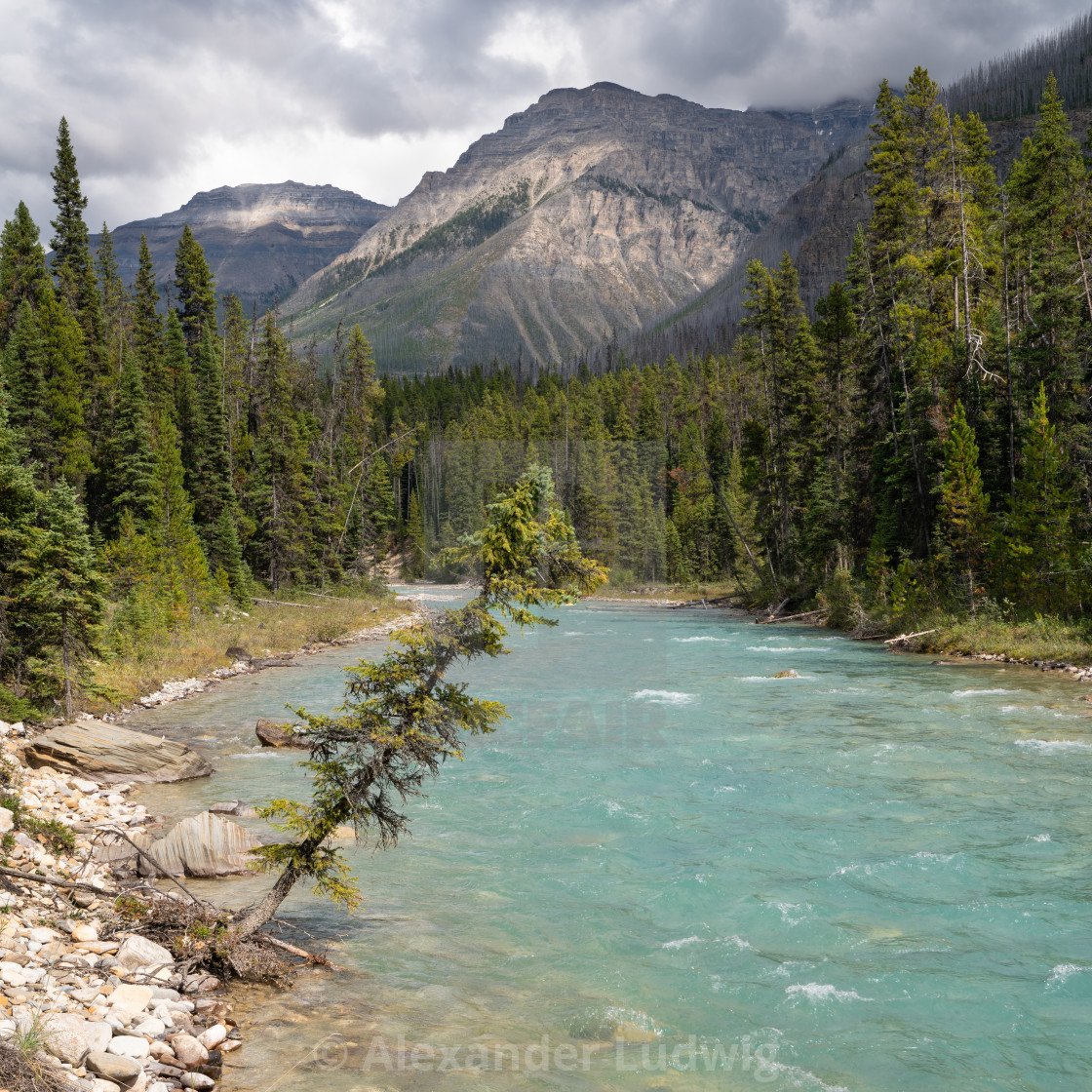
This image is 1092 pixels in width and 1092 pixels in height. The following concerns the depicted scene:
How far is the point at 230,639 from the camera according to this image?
32469 millimetres

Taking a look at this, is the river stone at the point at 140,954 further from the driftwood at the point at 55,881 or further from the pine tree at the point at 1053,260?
the pine tree at the point at 1053,260

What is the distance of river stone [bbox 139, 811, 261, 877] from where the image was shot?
10672mm

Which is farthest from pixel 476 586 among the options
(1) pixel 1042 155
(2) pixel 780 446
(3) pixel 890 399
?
(2) pixel 780 446

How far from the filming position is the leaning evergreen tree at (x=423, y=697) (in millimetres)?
8398

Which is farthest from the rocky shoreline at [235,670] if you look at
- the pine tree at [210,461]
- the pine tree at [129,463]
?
the pine tree at [210,461]

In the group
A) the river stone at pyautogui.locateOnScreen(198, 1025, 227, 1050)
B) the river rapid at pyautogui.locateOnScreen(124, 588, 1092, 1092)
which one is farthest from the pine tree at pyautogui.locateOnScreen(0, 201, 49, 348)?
the river stone at pyautogui.locateOnScreen(198, 1025, 227, 1050)

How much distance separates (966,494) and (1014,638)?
20.0 ft

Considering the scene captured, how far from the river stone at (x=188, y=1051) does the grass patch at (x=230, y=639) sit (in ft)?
38.4

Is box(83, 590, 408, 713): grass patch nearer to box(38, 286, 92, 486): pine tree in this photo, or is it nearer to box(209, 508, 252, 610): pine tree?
box(209, 508, 252, 610): pine tree

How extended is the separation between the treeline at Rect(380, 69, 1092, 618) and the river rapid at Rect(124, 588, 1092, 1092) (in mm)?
10830

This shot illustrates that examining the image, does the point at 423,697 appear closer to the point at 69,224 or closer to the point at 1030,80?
the point at 69,224

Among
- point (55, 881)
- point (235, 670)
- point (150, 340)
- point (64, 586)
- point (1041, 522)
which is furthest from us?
point (150, 340)

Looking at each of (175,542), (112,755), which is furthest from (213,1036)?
(175,542)

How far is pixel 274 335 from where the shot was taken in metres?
54.4
